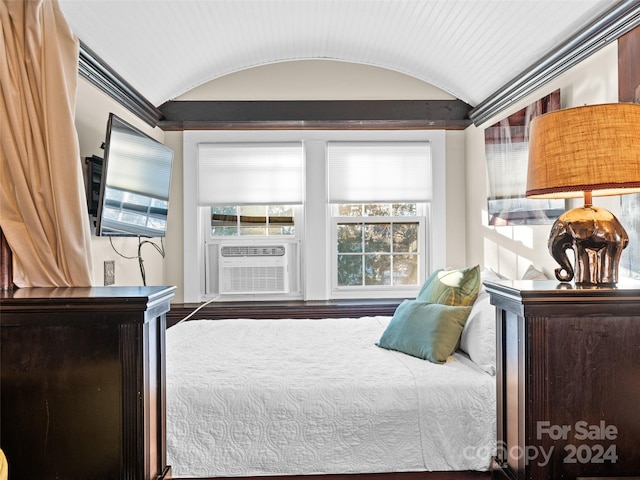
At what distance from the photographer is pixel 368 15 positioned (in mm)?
3166

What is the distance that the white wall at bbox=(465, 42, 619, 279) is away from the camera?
2.28 metres

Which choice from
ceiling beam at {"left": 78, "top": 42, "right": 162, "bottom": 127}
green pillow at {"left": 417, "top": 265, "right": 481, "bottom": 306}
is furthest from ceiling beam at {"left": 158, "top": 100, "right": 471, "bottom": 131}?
green pillow at {"left": 417, "top": 265, "right": 481, "bottom": 306}

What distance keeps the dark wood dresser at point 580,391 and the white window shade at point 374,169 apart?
276cm

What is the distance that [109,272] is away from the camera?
10.2ft

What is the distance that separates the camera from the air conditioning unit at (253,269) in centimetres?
418

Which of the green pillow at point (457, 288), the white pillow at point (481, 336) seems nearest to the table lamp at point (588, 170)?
the white pillow at point (481, 336)

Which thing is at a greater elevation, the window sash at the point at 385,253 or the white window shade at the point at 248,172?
the white window shade at the point at 248,172

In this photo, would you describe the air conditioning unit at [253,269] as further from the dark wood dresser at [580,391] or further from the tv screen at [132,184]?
the dark wood dresser at [580,391]

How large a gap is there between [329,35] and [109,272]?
2326 millimetres

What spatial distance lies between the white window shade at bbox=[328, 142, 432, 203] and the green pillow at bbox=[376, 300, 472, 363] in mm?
1833

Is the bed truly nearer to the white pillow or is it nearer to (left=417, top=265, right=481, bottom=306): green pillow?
the white pillow

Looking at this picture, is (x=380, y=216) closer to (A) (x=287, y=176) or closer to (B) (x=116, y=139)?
(A) (x=287, y=176)

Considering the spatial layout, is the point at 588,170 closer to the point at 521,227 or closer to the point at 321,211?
the point at 521,227

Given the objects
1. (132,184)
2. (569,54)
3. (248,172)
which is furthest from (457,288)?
(248,172)
